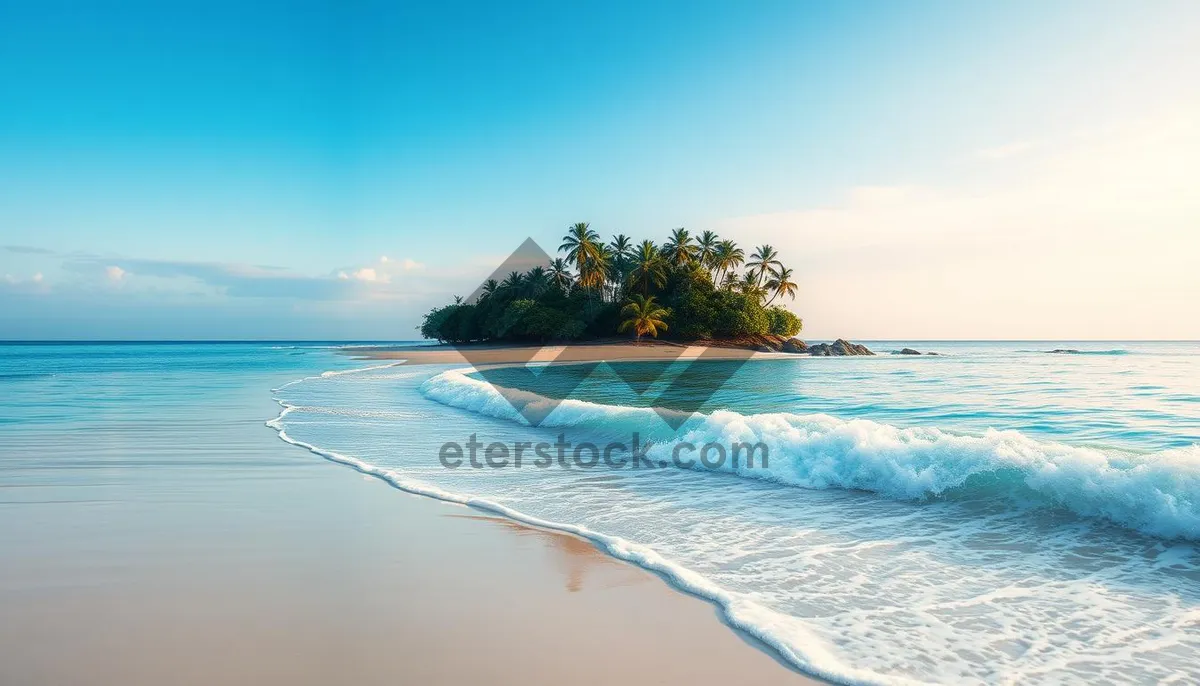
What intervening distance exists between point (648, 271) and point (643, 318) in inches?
277

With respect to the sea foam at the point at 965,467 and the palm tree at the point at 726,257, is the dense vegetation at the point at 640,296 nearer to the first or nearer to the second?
the palm tree at the point at 726,257

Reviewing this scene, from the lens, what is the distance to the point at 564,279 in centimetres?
7188

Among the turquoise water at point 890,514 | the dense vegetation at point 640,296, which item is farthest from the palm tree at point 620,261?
the turquoise water at point 890,514

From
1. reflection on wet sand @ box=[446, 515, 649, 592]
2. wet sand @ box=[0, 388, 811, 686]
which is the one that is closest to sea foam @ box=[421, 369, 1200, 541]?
reflection on wet sand @ box=[446, 515, 649, 592]

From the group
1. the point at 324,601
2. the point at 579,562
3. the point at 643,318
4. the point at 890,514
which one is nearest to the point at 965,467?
the point at 890,514

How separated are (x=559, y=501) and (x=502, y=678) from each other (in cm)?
380

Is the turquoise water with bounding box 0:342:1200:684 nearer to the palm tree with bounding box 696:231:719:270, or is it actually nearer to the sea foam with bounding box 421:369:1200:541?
the sea foam with bounding box 421:369:1200:541

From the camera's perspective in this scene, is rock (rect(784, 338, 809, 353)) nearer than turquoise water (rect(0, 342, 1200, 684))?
No

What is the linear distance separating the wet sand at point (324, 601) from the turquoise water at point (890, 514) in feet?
1.73

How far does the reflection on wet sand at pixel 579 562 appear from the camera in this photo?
14.6 ft

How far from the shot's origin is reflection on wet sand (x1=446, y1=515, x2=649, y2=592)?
4.46 m

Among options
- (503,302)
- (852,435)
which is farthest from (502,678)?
(503,302)

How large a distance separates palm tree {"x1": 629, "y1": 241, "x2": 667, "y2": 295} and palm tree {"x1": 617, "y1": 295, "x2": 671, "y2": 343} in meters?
3.08

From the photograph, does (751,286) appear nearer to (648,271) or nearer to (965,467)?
(648,271)
